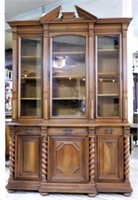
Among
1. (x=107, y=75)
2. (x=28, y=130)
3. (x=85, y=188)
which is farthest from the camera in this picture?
(x=107, y=75)

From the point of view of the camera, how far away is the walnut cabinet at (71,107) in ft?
11.0

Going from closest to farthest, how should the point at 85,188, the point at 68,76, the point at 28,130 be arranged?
the point at 85,188 < the point at 28,130 < the point at 68,76

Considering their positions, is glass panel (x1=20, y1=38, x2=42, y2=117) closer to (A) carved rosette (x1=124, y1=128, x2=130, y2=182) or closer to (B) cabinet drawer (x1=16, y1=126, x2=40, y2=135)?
(B) cabinet drawer (x1=16, y1=126, x2=40, y2=135)

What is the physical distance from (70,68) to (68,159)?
4.18ft

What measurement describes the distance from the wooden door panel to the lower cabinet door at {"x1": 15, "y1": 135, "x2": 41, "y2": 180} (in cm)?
84

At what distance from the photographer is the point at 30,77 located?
12.0 feet

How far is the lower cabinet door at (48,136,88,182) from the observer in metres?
3.35

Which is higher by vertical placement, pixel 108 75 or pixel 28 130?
pixel 108 75

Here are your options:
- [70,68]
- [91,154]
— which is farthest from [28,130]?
[70,68]

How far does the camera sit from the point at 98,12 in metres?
6.04

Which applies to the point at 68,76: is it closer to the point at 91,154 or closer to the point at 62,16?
the point at 62,16

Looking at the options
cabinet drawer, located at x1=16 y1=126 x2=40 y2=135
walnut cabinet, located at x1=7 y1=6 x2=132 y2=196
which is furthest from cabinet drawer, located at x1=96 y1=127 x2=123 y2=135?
cabinet drawer, located at x1=16 y1=126 x2=40 y2=135
